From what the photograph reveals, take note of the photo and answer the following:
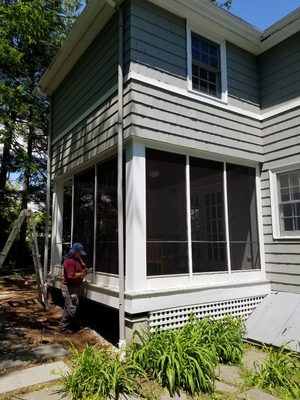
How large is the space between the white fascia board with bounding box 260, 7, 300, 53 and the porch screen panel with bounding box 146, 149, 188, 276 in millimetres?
3476

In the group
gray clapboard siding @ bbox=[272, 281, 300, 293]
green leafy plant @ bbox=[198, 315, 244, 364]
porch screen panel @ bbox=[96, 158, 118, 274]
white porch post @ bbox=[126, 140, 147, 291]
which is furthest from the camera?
gray clapboard siding @ bbox=[272, 281, 300, 293]

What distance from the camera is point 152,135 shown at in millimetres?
5445

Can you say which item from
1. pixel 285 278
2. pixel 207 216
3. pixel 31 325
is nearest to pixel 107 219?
pixel 207 216

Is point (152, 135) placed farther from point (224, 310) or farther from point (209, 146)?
point (224, 310)

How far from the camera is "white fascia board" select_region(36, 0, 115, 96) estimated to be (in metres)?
6.19

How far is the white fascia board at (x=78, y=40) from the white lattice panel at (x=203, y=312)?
5380 mm

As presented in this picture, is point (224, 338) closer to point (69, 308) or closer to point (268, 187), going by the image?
point (69, 308)

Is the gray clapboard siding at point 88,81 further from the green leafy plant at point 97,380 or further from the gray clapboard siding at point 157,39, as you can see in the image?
the green leafy plant at point 97,380

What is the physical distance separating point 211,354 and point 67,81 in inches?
285

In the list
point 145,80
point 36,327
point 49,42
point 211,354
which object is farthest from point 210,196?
point 49,42

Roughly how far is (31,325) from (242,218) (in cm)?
470

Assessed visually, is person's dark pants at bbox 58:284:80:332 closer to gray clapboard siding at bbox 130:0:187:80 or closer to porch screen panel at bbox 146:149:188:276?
porch screen panel at bbox 146:149:188:276

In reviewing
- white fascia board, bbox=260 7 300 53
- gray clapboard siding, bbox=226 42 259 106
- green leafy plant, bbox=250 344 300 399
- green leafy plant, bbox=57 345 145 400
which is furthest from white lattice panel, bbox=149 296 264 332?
white fascia board, bbox=260 7 300 53

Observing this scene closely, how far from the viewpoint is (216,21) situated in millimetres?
6496
